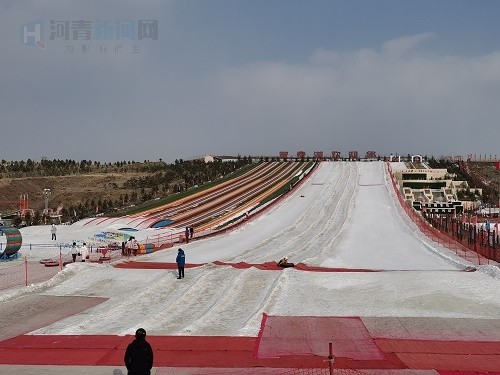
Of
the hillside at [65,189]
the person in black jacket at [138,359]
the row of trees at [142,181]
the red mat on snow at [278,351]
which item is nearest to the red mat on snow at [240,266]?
the red mat on snow at [278,351]

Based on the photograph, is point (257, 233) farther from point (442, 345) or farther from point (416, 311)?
point (442, 345)

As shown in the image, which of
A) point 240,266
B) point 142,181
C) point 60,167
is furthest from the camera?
point 60,167

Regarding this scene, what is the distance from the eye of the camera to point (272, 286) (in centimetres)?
1700

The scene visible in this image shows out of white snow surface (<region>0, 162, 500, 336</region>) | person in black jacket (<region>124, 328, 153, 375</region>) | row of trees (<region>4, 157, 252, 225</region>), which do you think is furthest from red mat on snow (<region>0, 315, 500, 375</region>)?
row of trees (<region>4, 157, 252, 225</region>)

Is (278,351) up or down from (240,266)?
up

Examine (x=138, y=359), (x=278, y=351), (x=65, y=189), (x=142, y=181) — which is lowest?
(x=278, y=351)

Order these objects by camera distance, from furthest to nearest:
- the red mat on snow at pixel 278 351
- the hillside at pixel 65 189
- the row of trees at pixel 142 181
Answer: the hillside at pixel 65 189, the row of trees at pixel 142 181, the red mat on snow at pixel 278 351

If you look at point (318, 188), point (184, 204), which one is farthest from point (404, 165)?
point (184, 204)

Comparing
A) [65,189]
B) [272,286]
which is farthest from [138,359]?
[65,189]

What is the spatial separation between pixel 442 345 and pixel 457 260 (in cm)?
1247

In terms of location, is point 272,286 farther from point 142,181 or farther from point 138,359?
point 142,181

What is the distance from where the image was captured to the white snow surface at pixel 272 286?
44.2 feet

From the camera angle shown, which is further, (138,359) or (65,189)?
(65,189)

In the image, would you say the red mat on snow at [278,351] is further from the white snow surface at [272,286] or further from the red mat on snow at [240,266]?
the red mat on snow at [240,266]
